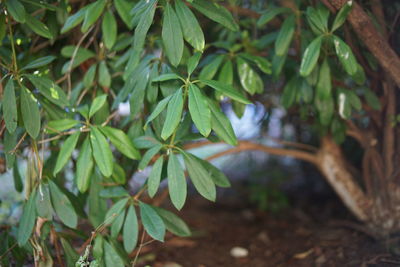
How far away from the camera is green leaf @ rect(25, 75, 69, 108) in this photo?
1626 millimetres

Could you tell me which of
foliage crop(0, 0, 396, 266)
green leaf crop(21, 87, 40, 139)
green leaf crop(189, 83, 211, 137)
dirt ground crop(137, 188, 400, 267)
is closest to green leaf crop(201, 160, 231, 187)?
foliage crop(0, 0, 396, 266)

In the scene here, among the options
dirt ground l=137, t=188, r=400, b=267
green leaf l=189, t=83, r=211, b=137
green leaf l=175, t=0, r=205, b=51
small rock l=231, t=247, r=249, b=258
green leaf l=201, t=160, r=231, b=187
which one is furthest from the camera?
small rock l=231, t=247, r=249, b=258

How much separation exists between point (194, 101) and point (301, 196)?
2027 millimetres

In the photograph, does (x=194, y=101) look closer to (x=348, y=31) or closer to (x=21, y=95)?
(x=21, y=95)

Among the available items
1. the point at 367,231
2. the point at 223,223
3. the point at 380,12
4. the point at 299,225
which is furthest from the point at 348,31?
the point at 223,223

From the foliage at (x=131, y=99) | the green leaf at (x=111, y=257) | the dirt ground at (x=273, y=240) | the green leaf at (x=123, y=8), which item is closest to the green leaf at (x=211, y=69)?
the foliage at (x=131, y=99)

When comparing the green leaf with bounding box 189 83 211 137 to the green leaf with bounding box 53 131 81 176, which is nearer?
the green leaf with bounding box 189 83 211 137

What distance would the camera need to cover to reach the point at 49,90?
1.64 m

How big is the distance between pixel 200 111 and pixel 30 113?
0.57m

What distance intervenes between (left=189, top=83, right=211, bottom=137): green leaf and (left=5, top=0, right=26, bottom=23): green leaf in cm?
58

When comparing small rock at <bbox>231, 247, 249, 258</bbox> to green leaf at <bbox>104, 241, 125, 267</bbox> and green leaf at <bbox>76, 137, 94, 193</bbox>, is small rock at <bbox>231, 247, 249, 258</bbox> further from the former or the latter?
green leaf at <bbox>76, 137, 94, 193</bbox>

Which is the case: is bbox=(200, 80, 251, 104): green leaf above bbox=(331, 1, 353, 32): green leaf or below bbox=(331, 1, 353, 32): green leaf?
below

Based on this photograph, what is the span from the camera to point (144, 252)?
241cm

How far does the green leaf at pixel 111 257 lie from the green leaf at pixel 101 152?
0.85ft
